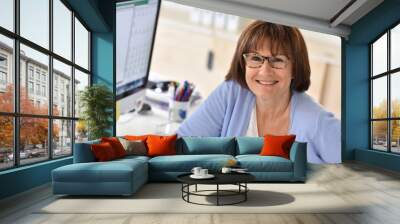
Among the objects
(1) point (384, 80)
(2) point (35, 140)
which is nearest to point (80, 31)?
(2) point (35, 140)

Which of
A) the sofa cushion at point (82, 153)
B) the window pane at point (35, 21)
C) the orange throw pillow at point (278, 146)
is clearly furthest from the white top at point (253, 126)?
the window pane at point (35, 21)

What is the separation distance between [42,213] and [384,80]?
7354 mm

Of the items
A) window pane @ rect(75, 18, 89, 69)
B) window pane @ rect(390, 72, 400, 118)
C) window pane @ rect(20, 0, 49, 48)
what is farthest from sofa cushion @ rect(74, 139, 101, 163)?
window pane @ rect(390, 72, 400, 118)

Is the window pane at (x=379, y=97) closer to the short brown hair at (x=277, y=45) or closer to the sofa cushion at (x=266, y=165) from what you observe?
the short brown hair at (x=277, y=45)

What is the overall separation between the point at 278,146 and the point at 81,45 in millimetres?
4462

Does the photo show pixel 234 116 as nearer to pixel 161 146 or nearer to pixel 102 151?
pixel 161 146

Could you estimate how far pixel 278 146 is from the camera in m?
6.25

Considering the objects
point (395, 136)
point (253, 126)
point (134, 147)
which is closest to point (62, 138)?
point (134, 147)

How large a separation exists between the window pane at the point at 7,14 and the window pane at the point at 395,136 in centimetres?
705

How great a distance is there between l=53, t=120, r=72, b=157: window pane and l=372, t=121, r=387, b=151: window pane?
21.2ft

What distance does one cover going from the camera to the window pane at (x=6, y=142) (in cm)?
472

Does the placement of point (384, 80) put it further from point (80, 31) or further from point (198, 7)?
point (80, 31)

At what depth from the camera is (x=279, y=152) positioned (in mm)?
6207

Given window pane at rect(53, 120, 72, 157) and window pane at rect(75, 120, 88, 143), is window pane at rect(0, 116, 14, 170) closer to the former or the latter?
window pane at rect(53, 120, 72, 157)
